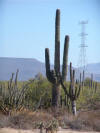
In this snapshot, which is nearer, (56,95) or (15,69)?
(56,95)

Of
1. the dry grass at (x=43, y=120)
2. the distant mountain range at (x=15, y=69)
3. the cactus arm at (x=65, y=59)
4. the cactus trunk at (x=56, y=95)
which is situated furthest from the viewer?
the distant mountain range at (x=15, y=69)

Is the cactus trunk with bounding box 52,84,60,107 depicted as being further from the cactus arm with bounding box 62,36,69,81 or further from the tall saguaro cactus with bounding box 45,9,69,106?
the cactus arm with bounding box 62,36,69,81

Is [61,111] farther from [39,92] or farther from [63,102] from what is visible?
[39,92]

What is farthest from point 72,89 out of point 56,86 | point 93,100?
point 93,100

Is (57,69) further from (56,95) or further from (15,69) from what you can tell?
(15,69)

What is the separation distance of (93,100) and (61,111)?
23.0ft

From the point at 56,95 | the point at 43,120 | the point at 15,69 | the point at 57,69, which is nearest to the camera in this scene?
the point at 43,120

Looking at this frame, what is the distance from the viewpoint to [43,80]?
66.8 ft

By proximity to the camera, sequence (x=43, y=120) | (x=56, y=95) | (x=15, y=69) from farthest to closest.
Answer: (x=15, y=69) < (x=56, y=95) < (x=43, y=120)

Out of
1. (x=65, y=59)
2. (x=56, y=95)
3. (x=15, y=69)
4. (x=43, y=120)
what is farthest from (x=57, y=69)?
(x=15, y=69)

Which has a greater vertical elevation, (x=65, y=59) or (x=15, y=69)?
(x=65, y=59)

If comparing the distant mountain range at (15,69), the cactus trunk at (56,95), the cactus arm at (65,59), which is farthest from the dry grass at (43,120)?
the distant mountain range at (15,69)

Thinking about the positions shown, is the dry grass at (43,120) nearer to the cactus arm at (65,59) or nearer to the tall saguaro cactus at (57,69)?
the tall saguaro cactus at (57,69)

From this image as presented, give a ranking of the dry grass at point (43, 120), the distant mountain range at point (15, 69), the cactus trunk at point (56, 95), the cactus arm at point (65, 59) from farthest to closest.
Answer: the distant mountain range at point (15, 69) → the cactus trunk at point (56, 95) → the cactus arm at point (65, 59) → the dry grass at point (43, 120)
